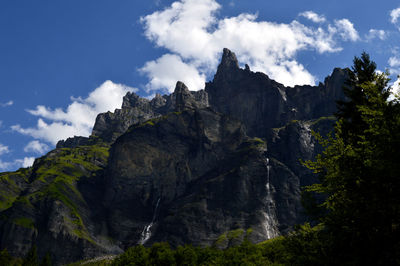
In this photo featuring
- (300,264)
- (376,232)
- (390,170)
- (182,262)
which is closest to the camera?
(390,170)

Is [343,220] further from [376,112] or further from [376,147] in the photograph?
[376,112]

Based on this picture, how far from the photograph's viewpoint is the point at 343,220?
17812mm

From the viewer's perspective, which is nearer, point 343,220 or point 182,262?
point 343,220

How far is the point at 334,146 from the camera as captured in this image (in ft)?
67.2

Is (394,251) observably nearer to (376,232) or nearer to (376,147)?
(376,232)

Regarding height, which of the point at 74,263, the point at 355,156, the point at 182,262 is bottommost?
the point at 74,263

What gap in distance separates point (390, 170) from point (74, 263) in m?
213

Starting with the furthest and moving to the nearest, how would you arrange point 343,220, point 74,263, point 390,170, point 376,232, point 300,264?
point 74,263, point 300,264, point 343,220, point 376,232, point 390,170

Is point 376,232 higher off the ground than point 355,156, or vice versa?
point 355,156

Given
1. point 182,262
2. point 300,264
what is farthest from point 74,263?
point 300,264

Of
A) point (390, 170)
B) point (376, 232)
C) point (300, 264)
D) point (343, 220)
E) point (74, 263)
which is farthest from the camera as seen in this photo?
point (74, 263)

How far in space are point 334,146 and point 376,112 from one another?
4.04 metres

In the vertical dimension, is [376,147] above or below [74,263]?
above

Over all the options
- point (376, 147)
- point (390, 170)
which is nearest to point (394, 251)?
point (390, 170)
